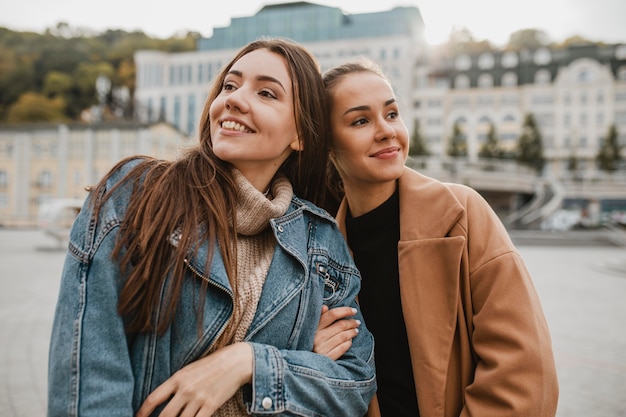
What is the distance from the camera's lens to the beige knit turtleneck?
161cm

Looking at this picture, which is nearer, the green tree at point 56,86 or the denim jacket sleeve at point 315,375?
the denim jacket sleeve at point 315,375

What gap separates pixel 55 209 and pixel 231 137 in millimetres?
20605

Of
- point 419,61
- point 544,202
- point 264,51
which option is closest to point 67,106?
point 419,61

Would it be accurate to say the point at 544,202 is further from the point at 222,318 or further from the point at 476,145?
the point at 222,318

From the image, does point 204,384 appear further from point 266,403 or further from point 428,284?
point 428,284

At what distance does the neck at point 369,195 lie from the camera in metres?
2.26

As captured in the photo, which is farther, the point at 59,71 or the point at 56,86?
the point at 59,71

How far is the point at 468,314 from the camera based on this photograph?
1.90 metres

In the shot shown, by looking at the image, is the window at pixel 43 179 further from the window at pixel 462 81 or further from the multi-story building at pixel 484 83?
the window at pixel 462 81

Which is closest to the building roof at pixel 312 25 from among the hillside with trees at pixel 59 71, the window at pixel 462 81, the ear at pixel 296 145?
the window at pixel 462 81

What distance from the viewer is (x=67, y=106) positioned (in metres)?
71.2

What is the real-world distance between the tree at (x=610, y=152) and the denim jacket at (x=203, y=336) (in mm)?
62091

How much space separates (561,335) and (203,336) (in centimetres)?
714

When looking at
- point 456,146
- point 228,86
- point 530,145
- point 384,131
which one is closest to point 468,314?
point 384,131
